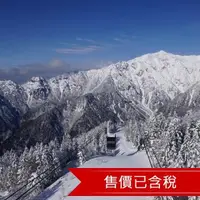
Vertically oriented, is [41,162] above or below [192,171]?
below

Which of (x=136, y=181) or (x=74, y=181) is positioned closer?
(x=136, y=181)

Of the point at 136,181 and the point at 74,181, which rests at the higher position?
the point at 136,181

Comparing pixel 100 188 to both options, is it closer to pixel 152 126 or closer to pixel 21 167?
pixel 152 126

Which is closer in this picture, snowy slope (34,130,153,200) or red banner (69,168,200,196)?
red banner (69,168,200,196)

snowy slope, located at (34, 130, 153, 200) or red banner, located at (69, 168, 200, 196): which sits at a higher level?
red banner, located at (69, 168, 200, 196)

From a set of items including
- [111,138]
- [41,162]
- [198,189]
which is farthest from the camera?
[41,162]

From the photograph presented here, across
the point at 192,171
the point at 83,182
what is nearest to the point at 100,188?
the point at 83,182

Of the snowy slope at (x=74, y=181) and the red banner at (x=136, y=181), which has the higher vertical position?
the red banner at (x=136, y=181)

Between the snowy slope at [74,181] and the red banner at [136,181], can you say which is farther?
the snowy slope at [74,181]
